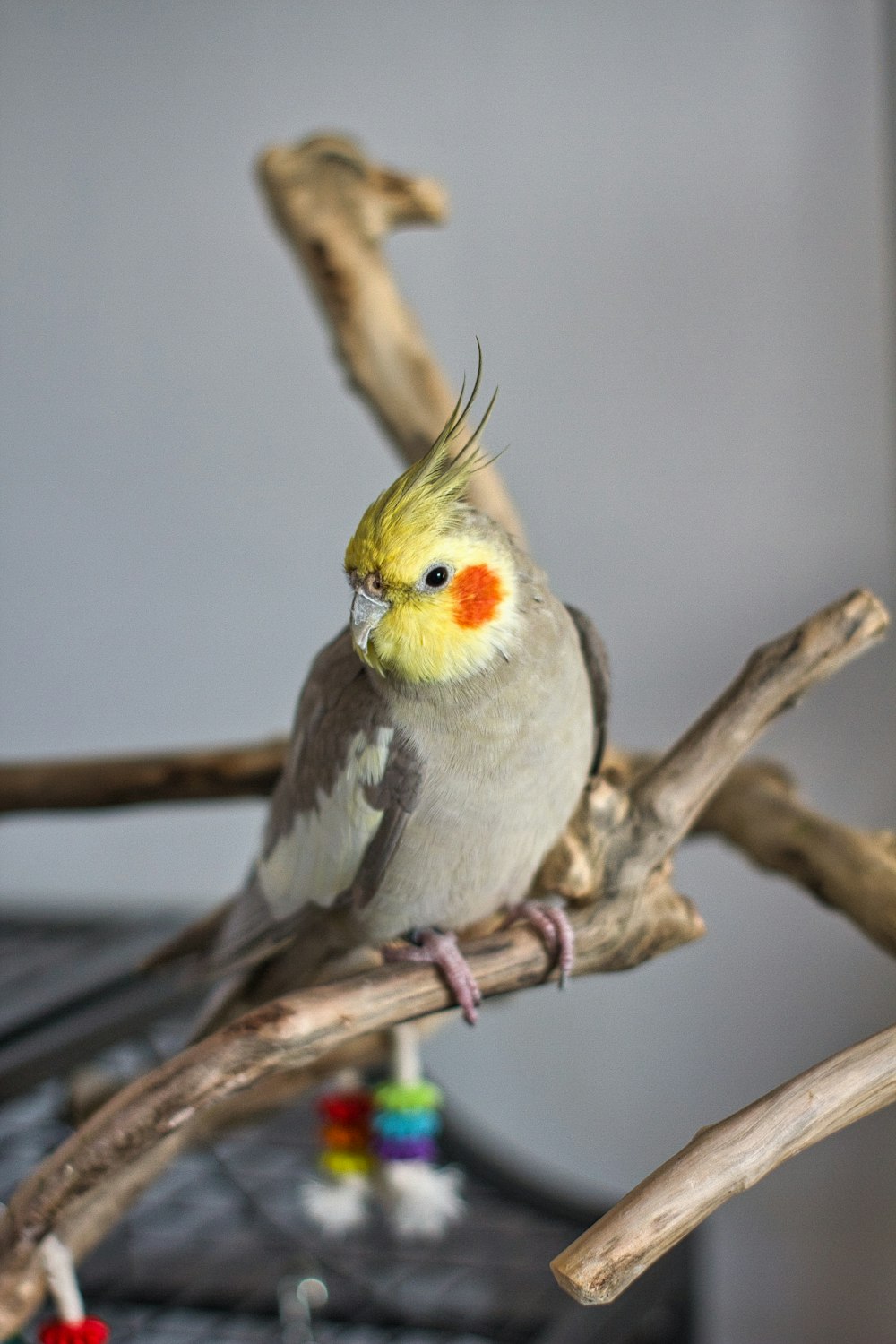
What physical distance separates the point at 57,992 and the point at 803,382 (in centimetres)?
135

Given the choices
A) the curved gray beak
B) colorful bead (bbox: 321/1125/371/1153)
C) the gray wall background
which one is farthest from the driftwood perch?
the gray wall background

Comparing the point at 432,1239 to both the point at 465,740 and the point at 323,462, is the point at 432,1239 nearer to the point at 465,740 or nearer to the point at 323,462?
the point at 465,740

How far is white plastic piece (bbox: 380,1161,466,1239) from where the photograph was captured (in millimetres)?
1181

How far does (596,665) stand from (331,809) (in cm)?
25

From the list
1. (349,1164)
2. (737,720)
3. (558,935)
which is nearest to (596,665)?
(737,720)

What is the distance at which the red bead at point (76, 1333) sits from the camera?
0.81 meters

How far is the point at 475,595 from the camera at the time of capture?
835 mm

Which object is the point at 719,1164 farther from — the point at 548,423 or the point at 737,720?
the point at 548,423

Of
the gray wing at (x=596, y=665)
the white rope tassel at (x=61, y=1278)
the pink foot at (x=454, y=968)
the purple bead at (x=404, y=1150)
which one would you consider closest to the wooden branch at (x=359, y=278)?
the gray wing at (x=596, y=665)

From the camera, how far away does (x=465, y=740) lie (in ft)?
2.85

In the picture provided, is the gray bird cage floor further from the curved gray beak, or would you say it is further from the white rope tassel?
the curved gray beak

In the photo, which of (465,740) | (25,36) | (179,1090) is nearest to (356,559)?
(465,740)

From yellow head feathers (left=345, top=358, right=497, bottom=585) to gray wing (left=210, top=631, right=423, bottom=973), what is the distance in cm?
14

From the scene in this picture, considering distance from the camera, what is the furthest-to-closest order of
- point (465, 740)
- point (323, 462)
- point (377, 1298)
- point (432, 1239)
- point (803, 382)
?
point (323, 462) < point (803, 382) < point (432, 1239) < point (377, 1298) < point (465, 740)
